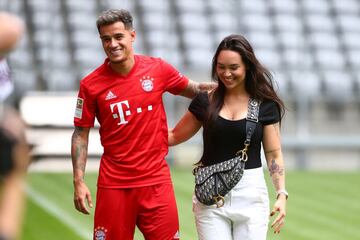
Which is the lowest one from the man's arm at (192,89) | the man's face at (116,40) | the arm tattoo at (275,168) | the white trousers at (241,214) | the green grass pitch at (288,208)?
the green grass pitch at (288,208)

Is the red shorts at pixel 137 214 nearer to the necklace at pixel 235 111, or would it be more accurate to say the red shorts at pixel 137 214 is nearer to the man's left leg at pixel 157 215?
the man's left leg at pixel 157 215

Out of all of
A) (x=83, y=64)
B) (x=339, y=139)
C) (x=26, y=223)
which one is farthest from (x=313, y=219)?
(x=83, y=64)

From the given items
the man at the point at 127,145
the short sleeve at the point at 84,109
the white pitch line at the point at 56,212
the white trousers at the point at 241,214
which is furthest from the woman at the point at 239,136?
the white pitch line at the point at 56,212

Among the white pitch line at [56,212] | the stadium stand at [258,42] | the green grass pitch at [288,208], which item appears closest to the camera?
the white pitch line at [56,212]

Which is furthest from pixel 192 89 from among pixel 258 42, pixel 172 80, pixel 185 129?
pixel 258 42

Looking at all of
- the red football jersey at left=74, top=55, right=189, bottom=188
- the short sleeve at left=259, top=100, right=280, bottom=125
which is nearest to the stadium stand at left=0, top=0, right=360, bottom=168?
the red football jersey at left=74, top=55, right=189, bottom=188

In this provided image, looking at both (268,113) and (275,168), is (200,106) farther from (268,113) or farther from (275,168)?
(275,168)

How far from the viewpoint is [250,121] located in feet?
17.7

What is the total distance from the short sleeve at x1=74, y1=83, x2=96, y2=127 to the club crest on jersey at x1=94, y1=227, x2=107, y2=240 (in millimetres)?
612

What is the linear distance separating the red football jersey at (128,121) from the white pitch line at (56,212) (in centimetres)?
450

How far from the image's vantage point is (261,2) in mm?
24188

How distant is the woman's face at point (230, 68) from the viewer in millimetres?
5371

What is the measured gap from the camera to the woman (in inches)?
212

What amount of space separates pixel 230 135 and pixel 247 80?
1.13 ft
